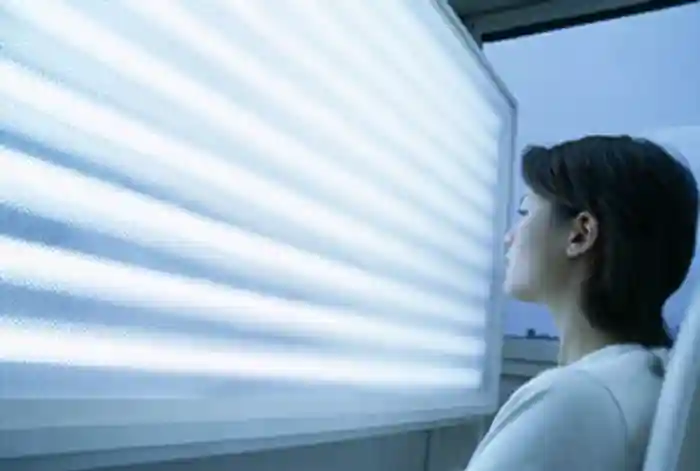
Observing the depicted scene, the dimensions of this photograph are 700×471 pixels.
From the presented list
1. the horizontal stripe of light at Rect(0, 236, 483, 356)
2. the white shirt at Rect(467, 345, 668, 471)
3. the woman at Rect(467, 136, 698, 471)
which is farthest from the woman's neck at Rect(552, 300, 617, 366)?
the horizontal stripe of light at Rect(0, 236, 483, 356)

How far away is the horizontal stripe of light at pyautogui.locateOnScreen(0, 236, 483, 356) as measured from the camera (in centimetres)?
58

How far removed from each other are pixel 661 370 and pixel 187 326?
56 centimetres

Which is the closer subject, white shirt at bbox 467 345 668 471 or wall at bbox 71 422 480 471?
white shirt at bbox 467 345 668 471

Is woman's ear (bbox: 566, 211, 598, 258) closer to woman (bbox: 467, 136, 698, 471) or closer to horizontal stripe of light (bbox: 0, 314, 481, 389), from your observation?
woman (bbox: 467, 136, 698, 471)

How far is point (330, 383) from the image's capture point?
968 mm

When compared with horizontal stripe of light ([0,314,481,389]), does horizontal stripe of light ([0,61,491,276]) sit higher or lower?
higher

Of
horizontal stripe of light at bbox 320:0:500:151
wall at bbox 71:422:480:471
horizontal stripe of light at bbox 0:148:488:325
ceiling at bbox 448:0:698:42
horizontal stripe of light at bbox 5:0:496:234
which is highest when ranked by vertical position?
ceiling at bbox 448:0:698:42

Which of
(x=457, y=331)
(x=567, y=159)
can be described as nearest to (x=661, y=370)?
(x=567, y=159)

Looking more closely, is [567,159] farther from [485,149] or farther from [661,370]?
[485,149]

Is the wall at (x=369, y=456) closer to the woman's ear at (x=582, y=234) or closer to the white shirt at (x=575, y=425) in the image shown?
the white shirt at (x=575, y=425)

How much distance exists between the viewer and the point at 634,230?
3.10 feet

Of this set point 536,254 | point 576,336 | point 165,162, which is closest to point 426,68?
point 536,254

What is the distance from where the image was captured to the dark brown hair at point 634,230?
940 mm

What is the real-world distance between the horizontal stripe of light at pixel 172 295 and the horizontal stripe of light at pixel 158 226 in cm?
3
